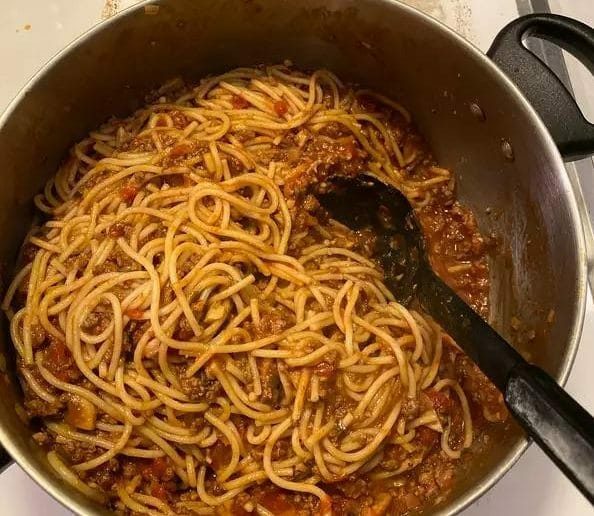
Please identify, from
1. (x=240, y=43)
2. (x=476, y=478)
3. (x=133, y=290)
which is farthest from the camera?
(x=240, y=43)

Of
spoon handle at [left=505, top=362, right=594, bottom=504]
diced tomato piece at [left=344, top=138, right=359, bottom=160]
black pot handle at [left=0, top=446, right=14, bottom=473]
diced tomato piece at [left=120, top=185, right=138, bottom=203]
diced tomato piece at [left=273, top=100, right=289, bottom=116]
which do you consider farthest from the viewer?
diced tomato piece at [left=273, top=100, right=289, bottom=116]

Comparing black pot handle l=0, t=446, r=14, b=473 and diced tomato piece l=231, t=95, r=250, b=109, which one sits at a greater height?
diced tomato piece l=231, t=95, r=250, b=109

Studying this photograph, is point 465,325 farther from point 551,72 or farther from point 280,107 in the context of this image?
point 280,107

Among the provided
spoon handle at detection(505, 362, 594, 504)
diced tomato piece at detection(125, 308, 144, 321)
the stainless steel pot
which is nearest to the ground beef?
diced tomato piece at detection(125, 308, 144, 321)

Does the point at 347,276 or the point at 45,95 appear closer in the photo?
the point at 45,95

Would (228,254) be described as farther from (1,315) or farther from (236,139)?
(1,315)

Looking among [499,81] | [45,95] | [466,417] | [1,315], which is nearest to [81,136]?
[45,95]

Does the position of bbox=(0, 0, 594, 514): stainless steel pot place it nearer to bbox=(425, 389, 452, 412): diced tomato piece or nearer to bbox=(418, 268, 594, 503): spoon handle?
bbox=(425, 389, 452, 412): diced tomato piece

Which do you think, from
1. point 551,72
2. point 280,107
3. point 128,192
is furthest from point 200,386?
point 551,72
